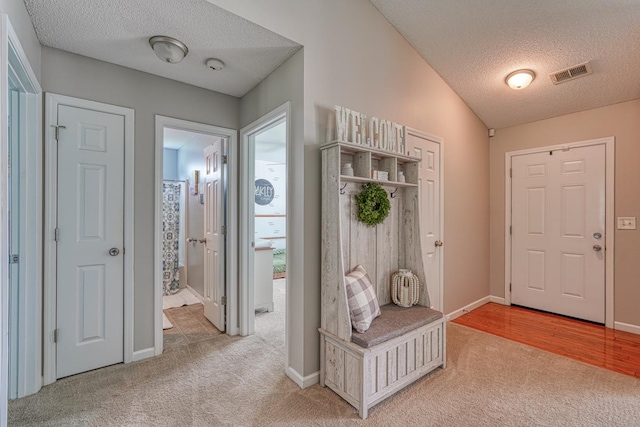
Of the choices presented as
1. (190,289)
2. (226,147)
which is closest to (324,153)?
(226,147)

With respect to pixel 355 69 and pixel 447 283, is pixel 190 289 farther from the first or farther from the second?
pixel 355 69

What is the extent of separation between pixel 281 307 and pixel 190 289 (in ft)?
5.57

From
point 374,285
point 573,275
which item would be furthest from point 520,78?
point 374,285

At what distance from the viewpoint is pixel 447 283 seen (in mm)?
3523

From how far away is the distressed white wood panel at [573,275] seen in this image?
11.5ft

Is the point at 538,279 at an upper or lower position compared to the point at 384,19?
lower

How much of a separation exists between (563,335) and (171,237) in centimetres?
512

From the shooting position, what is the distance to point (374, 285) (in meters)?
2.56

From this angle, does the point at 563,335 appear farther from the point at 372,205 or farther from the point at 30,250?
the point at 30,250

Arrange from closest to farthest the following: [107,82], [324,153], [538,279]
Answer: [324,153] < [107,82] < [538,279]

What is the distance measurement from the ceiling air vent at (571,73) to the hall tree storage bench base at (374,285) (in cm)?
183

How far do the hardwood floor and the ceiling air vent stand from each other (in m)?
2.55

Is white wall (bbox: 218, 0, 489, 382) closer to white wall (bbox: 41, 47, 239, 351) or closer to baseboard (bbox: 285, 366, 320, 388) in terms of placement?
baseboard (bbox: 285, 366, 320, 388)

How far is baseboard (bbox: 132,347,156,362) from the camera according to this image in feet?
8.29
